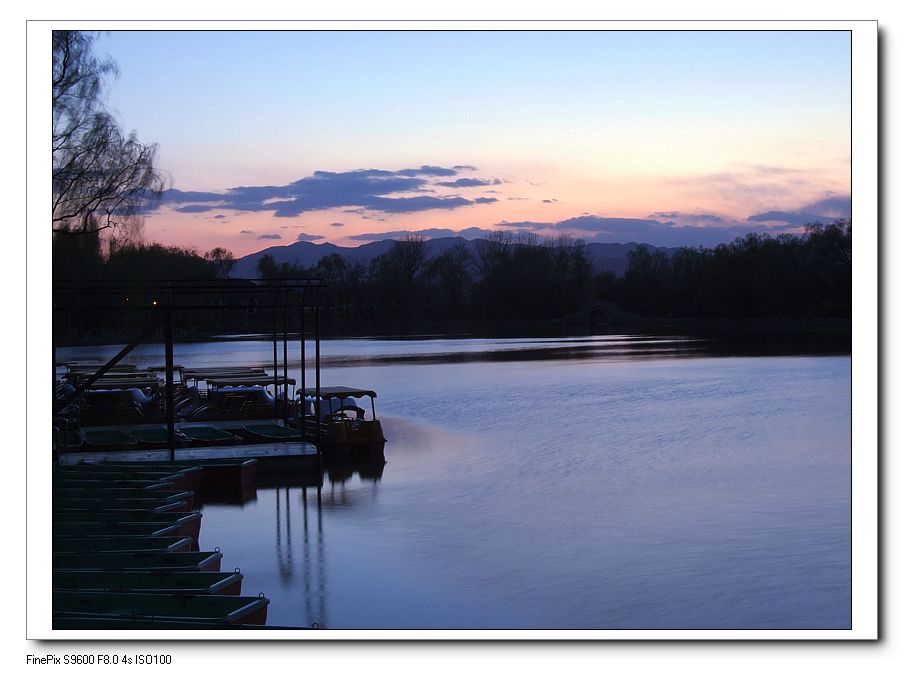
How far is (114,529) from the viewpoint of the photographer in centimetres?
1036

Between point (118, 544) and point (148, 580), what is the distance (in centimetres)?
Answer: 145

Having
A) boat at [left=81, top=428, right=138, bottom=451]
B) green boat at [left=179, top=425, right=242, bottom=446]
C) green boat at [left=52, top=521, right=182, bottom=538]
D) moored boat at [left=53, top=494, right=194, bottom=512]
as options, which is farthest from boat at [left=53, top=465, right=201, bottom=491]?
green boat at [left=179, top=425, right=242, bottom=446]

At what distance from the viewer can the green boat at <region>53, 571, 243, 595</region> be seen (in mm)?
8406

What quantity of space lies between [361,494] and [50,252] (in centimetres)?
1172

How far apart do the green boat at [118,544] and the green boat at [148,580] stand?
816mm

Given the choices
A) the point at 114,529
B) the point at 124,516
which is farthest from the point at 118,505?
the point at 114,529

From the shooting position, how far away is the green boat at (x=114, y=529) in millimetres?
9977

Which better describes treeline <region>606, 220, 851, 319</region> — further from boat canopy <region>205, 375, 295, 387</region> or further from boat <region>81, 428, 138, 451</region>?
boat <region>81, 428, 138, 451</region>
